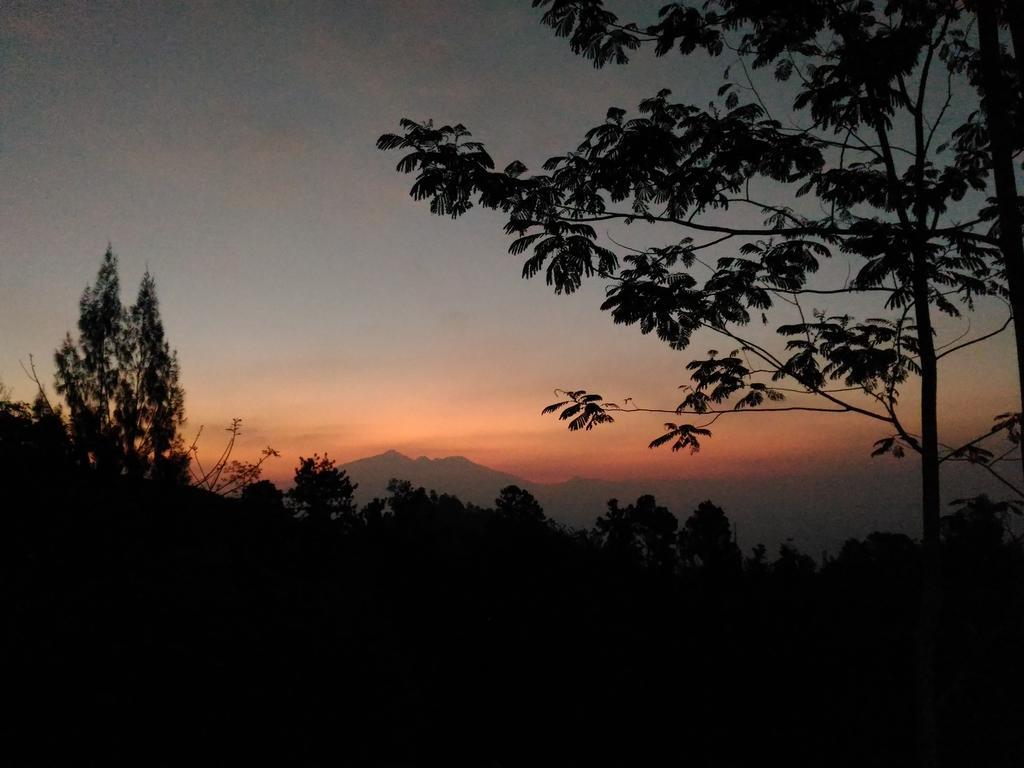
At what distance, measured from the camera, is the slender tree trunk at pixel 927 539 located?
5078 mm

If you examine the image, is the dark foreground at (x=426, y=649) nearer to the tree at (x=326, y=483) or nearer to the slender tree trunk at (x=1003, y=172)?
the slender tree trunk at (x=1003, y=172)

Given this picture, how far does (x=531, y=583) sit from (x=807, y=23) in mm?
16208

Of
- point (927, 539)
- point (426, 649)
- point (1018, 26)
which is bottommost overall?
point (426, 649)

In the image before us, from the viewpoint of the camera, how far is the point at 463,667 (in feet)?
43.1

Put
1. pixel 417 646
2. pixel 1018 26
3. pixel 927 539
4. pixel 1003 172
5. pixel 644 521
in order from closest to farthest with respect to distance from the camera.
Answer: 1. pixel 1018 26
2. pixel 1003 172
3. pixel 927 539
4. pixel 417 646
5. pixel 644 521

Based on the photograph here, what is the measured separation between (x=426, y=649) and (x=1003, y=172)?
13.6 m

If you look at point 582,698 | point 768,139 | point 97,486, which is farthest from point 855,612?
point 97,486

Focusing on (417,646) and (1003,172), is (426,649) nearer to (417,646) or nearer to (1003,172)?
(417,646)

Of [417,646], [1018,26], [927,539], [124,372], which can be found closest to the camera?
[1018,26]

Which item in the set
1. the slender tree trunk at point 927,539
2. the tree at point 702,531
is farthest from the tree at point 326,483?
the slender tree trunk at point 927,539

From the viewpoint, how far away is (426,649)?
1341 centimetres

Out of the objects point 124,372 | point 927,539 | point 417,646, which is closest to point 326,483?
point 124,372

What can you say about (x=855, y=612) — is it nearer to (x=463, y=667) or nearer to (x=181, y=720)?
(x=463, y=667)

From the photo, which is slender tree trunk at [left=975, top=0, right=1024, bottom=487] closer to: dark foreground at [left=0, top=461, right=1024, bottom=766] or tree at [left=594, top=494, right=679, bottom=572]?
dark foreground at [left=0, top=461, right=1024, bottom=766]
